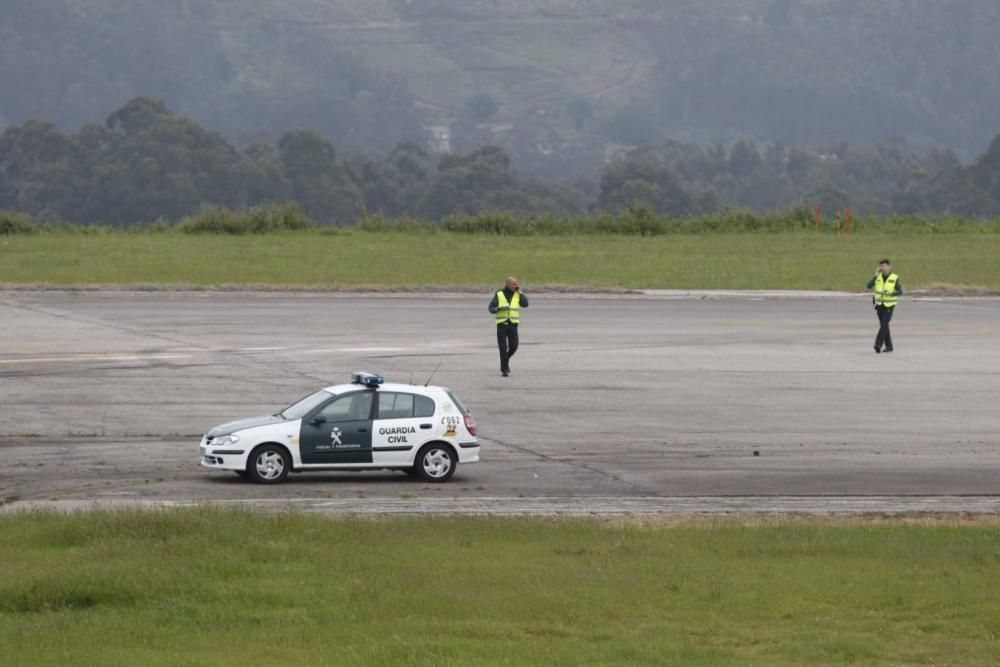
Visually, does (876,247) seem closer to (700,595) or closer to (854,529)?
(854,529)

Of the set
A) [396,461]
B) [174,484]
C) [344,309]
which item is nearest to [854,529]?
[396,461]

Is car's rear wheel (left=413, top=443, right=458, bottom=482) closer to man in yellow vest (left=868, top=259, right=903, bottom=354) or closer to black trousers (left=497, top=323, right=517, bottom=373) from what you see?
black trousers (left=497, top=323, right=517, bottom=373)

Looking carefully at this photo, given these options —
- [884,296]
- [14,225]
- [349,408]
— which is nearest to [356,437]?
Answer: [349,408]

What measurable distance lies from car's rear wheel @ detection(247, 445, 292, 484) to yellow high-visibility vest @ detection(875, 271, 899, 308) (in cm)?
2035

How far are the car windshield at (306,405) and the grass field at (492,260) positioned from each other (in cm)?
3044

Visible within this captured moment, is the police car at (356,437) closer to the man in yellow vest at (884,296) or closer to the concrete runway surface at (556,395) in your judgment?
the concrete runway surface at (556,395)

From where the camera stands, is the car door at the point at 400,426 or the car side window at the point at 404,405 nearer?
the car door at the point at 400,426

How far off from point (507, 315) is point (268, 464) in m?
12.3

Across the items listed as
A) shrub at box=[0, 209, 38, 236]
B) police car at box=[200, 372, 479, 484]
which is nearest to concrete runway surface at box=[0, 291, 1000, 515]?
police car at box=[200, 372, 479, 484]

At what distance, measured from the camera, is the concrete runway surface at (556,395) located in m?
23.2

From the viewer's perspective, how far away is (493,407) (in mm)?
31578

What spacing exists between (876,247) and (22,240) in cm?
3579

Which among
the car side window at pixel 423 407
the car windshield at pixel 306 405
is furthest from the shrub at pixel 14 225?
the car side window at pixel 423 407

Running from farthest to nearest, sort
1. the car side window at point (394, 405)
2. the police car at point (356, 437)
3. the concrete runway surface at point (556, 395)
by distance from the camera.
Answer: the car side window at point (394, 405) < the police car at point (356, 437) < the concrete runway surface at point (556, 395)
